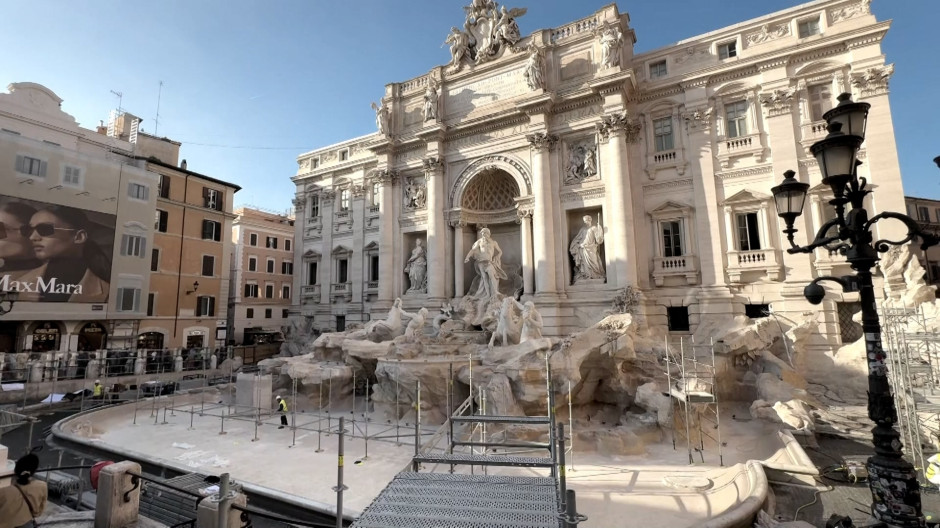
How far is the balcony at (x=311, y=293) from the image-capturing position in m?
30.9

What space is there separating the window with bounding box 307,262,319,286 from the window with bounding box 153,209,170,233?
9.00 meters

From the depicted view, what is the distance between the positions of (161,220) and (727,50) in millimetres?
32958

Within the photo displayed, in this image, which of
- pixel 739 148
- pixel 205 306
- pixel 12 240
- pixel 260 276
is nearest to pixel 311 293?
pixel 205 306

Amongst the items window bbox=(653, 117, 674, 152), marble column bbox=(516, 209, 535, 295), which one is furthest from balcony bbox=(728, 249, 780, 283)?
marble column bbox=(516, 209, 535, 295)

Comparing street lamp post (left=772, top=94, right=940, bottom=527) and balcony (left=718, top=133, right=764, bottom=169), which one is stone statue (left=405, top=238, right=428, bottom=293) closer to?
balcony (left=718, top=133, right=764, bottom=169)

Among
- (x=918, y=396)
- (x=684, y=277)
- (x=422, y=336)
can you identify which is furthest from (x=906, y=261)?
(x=422, y=336)

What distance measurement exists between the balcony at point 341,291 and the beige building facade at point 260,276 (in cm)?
679

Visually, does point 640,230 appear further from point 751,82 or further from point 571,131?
point 751,82

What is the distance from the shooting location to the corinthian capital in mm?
21500

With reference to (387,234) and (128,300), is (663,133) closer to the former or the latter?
(387,234)

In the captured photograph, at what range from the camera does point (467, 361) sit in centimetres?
1544

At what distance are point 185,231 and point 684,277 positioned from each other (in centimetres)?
3001

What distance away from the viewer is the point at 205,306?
30047 millimetres

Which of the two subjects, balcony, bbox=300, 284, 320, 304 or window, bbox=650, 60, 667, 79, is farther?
balcony, bbox=300, 284, 320, 304
